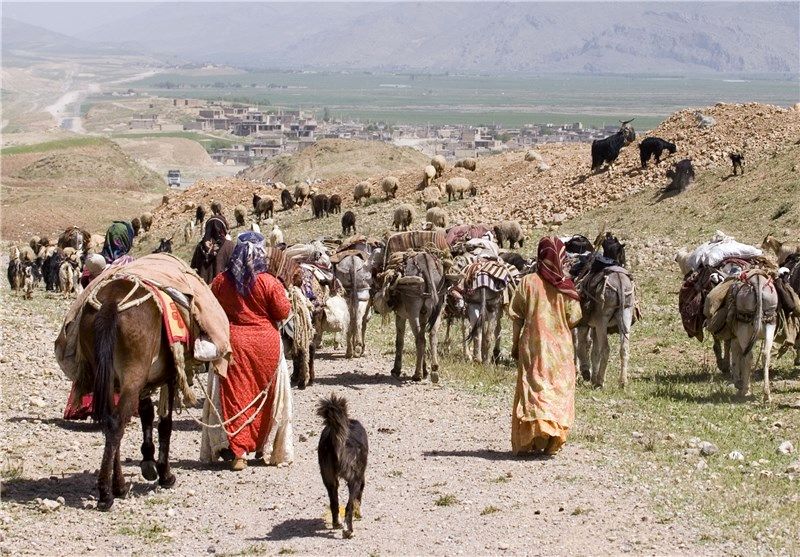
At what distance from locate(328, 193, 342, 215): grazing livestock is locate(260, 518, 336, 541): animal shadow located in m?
33.8

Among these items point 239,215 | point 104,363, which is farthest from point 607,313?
point 239,215

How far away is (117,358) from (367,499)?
7.50 feet

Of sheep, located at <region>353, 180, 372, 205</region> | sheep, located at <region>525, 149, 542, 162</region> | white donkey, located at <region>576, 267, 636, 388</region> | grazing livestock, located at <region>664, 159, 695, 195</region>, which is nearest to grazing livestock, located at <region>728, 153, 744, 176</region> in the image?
grazing livestock, located at <region>664, 159, 695, 195</region>

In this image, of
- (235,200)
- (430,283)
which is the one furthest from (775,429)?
(235,200)

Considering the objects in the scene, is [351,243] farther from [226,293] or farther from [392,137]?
[392,137]

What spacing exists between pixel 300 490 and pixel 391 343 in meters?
8.71

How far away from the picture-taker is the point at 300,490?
9992 mm

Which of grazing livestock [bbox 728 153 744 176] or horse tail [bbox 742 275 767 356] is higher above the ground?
grazing livestock [bbox 728 153 744 176]

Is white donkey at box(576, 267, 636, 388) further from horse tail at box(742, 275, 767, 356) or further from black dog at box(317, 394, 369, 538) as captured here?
black dog at box(317, 394, 369, 538)

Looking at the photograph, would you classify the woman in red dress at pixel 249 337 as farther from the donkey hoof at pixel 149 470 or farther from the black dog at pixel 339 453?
the black dog at pixel 339 453

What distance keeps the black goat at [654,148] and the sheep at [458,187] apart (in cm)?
670

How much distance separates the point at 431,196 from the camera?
1603 inches

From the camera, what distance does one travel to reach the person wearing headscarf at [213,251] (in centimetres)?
1307

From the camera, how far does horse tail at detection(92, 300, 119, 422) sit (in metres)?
8.98
